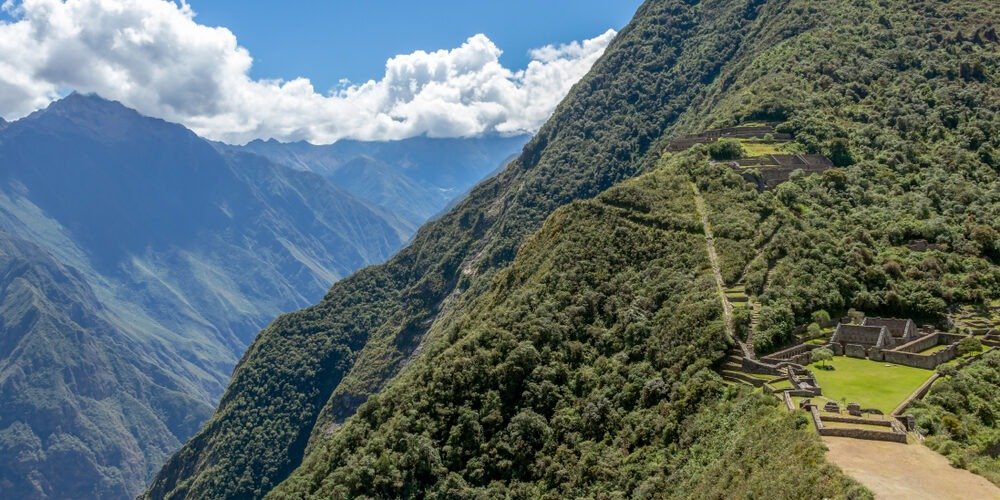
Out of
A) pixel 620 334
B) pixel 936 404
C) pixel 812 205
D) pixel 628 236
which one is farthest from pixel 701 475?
pixel 812 205

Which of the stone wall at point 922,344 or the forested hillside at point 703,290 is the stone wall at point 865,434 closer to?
the forested hillside at point 703,290

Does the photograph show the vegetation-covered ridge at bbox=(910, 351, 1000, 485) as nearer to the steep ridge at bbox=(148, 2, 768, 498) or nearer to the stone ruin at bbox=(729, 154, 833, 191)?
the stone ruin at bbox=(729, 154, 833, 191)

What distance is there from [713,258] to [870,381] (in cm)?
2844

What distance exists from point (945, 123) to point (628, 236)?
58648mm

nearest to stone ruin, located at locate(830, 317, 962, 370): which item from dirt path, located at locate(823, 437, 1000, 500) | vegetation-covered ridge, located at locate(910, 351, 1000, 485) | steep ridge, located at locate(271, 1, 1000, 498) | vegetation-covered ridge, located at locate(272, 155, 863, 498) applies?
vegetation-covered ridge, located at locate(910, 351, 1000, 485)

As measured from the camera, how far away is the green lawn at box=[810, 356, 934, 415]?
50906 mm

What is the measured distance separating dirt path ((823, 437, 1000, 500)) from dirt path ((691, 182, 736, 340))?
21.6 meters

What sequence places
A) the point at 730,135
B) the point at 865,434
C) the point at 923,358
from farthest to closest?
the point at 730,135 → the point at 923,358 → the point at 865,434

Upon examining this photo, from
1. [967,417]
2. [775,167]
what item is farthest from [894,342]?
[775,167]

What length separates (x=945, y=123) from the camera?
115 metres

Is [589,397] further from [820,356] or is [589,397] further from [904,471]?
[904,471]

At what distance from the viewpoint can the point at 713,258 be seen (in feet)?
268

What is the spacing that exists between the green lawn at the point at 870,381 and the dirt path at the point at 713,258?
9.62 m

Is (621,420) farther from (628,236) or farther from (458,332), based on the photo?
(458,332)
